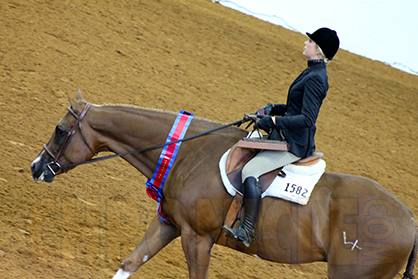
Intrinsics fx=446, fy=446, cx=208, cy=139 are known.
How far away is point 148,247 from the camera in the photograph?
13.5 feet

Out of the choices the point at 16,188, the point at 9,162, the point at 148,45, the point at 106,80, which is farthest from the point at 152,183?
the point at 148,45

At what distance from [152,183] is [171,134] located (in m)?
0.46

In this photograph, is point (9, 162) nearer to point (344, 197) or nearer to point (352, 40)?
point (344, 197)

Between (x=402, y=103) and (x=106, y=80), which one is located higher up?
(x=402, y=103)

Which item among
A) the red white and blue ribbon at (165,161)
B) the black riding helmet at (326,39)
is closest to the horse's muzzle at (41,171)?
the red white and blue ribbon at (165,161)

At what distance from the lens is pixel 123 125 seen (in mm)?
3947

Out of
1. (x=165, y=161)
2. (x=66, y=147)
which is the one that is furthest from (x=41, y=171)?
(x=165, y=161)

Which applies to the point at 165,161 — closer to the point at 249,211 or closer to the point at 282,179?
the point at 249,211

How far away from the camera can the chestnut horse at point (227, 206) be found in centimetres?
368

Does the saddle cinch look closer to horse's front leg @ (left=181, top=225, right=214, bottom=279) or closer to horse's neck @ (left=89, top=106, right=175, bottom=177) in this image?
horse's front leg @ (left=181, top=225, right=214, bottom=279)

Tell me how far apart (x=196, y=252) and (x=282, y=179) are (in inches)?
37.9

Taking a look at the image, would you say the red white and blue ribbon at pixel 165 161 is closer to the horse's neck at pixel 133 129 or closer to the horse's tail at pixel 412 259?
the horse's neck at pixel 133 129

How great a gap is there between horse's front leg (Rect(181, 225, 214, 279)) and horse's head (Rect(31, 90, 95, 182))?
113 centimetres

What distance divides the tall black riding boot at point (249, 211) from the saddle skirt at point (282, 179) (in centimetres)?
12
